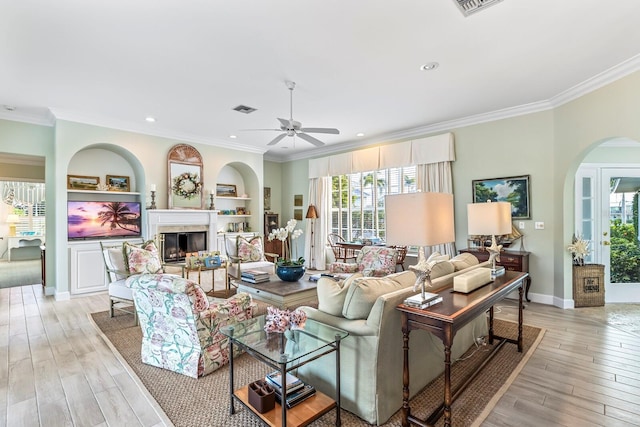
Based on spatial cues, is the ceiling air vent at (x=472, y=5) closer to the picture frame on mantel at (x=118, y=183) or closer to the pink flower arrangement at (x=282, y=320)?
the pink flower arrangement at (x=282, y=320)

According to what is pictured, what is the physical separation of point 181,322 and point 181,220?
403 cm

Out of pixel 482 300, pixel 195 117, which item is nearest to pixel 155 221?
pixel 195 117

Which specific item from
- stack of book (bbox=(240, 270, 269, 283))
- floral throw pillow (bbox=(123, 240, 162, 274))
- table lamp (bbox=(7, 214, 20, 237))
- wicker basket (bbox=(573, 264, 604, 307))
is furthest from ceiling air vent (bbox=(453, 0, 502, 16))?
table lamp (bbox=(7, 214, 20, 237))

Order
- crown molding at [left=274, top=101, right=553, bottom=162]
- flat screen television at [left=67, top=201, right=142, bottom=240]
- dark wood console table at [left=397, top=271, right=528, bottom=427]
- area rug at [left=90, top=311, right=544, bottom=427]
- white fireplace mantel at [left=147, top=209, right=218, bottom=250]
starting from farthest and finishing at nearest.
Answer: white fireplace mantel at [left=147, top=209, right=218, bottom=250] → flat screen television at [left=67, top=201, right=142, bottom=240] → crown molding at [left=274, top=101, right=553, bottom=162] → area rug at [left=90, top=311, right=544, bottom=427] → dark wood console table at [left=397, top=271, right=528, bottom=427]

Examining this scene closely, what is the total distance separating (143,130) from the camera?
19.0 ft

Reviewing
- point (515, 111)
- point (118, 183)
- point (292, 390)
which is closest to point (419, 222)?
point (292, 390)

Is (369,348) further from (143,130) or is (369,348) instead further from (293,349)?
(143,130)

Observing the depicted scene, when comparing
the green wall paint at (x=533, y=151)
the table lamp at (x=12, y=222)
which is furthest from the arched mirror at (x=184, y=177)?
the table lamp at (x=12, y=222)

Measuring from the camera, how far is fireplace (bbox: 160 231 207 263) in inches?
247

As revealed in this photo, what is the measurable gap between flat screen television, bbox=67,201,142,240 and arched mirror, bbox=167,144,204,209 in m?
0.71

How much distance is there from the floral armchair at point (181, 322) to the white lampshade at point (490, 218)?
8.07ft

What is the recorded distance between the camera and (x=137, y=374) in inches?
105

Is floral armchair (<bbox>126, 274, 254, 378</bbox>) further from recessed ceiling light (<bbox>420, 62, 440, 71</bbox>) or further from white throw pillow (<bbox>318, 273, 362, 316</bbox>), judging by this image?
recessed ceiling light (<bbox>420, 62, 440, 71</bbox>)

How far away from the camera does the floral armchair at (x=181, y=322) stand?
A: 8.23ft
